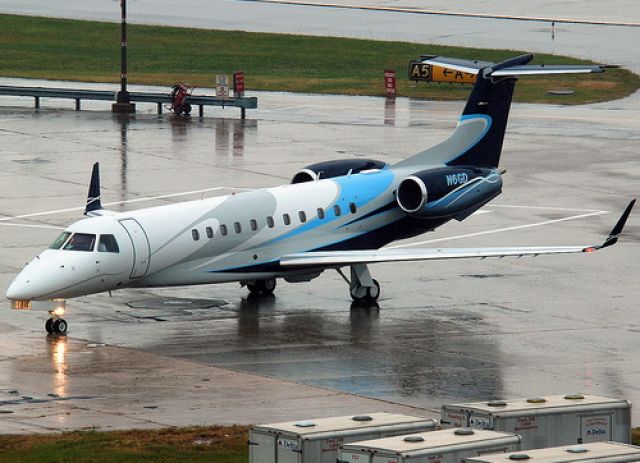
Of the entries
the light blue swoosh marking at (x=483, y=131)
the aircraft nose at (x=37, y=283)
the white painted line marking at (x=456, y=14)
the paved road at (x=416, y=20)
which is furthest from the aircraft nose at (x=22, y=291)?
the white painted line marking at (x=456, y=14)

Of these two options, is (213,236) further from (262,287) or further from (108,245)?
(262,287)

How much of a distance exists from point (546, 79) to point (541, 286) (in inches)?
1758

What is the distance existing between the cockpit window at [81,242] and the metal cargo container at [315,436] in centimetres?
1321

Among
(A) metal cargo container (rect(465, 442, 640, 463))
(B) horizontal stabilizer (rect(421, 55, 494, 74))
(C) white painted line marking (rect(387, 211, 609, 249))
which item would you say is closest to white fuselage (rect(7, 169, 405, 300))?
(B) horizontal stabilizer (rect(421, 55, 494, 74))

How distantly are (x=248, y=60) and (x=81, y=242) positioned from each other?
181 ft

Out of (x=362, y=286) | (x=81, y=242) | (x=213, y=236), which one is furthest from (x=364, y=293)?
(x=81, y=242)

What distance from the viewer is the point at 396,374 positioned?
105ft

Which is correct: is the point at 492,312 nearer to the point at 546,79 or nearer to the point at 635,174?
the point at 635,174

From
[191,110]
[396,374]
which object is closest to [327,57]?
[191,110]

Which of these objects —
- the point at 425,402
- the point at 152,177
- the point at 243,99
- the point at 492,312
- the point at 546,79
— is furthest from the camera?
the point at 546,79

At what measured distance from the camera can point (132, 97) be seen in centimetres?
7156

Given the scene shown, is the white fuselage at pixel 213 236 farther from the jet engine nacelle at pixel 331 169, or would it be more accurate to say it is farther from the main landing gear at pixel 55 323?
the jet engine nacelle at pixel 331 169

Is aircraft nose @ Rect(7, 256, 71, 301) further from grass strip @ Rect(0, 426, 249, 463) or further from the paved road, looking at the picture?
the paved road

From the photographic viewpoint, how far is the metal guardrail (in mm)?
70750
